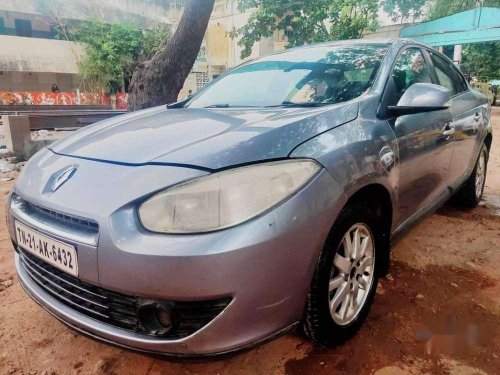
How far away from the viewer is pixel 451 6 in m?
17.3

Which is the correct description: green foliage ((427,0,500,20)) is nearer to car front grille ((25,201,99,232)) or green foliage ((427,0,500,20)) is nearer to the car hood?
the car hood

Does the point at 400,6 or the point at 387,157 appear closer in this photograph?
the point at 387,157

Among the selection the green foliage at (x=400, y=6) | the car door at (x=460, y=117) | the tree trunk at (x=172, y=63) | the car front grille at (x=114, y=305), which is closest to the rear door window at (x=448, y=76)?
the car door at (x=460, y=117)

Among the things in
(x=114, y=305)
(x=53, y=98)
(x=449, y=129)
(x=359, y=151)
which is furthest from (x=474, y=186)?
(x=53, y=98)

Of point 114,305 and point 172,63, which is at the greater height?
point 172,63

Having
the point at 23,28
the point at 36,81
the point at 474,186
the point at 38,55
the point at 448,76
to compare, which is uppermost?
the point at 23,28

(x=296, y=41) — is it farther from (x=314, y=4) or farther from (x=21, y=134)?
(x=21, y=134)

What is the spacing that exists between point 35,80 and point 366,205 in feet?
62.9

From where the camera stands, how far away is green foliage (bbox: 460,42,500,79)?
66.0ft

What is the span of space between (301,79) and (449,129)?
1.10m

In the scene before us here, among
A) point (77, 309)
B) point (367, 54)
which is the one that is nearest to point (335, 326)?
point (77, 309)

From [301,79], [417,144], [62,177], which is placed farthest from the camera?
[301,79]

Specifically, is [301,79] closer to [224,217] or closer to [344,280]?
[344,280]

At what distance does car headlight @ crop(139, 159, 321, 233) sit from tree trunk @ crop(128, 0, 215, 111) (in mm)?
5238
